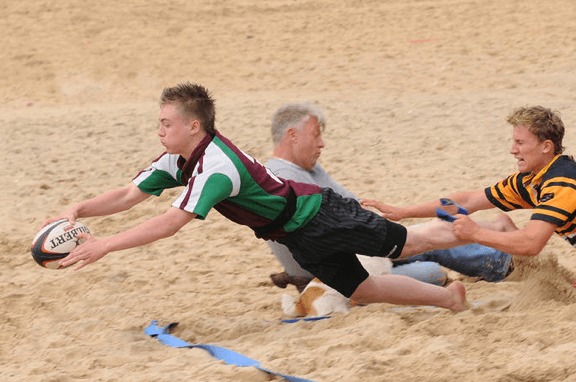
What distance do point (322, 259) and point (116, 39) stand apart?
485 inches

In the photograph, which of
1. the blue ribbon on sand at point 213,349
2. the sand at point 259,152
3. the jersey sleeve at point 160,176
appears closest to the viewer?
the blue ribbon on sand at point 213,349

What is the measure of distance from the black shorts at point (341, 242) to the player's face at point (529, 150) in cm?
82

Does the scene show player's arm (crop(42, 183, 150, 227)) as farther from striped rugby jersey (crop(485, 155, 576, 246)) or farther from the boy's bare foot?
striped rugby jersey (crop(485, 155, 576, 246))

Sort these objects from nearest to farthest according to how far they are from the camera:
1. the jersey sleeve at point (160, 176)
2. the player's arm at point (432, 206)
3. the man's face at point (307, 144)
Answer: the jersey sleeve at point (160, 176)
the player's arm at point (432, 206)
the man's face at point (307, 144)

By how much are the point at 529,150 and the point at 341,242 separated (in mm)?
1227

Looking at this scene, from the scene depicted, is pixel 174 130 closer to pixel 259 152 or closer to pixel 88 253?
pixel 88 253

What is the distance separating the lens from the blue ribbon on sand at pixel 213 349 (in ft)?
12.2

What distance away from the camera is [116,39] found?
15.8m

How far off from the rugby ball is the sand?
0.52 meters

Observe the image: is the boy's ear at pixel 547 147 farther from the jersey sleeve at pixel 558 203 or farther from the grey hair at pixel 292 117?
the grey hair at pixel 292 117

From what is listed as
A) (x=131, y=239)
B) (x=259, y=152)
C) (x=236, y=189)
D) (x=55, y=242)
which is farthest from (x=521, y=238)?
(x=259, y=152)

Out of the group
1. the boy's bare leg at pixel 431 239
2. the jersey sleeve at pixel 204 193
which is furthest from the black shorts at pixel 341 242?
the jersey sleeve at pixel 204 193

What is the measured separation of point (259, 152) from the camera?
29.7 feet

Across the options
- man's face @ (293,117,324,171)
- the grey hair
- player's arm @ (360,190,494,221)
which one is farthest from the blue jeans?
the grey hair
